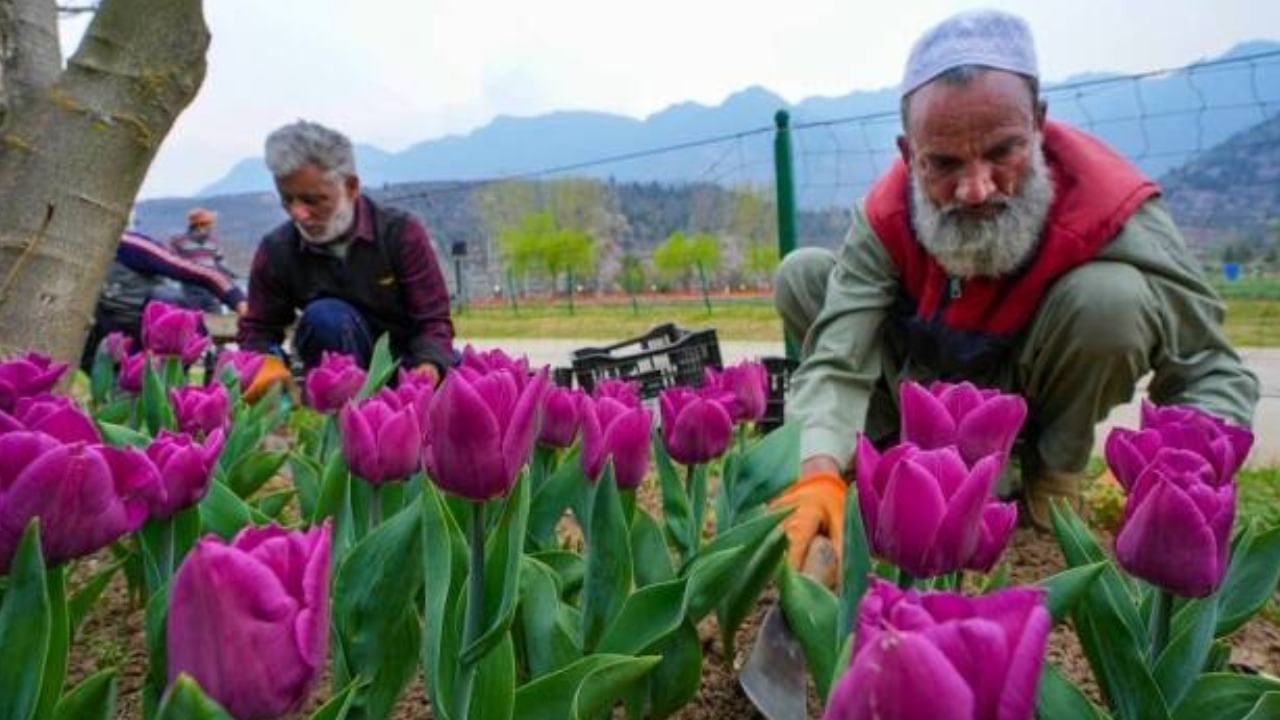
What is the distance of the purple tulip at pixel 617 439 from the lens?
3.76 feet

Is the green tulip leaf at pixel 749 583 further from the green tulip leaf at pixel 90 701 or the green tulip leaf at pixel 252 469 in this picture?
the green tulip leaf at pixel 252 469

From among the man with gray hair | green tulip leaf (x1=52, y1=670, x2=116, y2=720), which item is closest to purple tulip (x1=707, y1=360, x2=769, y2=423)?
green tulip leaf (x1=52, y1=670, x2=116, y2=720)

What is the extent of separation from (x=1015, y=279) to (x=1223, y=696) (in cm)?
123

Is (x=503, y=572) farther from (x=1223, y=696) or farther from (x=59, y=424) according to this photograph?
(x=1223, y=696)

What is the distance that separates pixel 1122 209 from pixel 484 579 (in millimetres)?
1457

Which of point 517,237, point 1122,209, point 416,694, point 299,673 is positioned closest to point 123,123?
point 416,694

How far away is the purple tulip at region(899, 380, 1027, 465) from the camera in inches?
39.4

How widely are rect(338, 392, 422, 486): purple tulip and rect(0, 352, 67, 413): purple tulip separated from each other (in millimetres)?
366

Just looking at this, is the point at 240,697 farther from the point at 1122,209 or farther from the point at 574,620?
the point at 1122,209

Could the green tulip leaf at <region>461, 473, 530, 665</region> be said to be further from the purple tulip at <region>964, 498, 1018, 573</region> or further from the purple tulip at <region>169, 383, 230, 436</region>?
the purple tulip at <region>169, 383, 230, 436</region>

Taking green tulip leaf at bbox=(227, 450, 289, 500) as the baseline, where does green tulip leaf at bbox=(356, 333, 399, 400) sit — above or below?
above

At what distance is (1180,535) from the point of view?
80cm

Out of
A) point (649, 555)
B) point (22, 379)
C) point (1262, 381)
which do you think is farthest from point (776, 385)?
point (1262, 381)

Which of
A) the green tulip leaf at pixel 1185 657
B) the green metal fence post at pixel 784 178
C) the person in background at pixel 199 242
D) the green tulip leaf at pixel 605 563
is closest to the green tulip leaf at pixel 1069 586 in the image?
the green tulip leaf at pixel 1185 657
